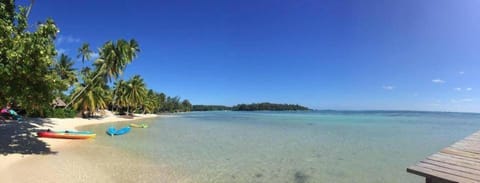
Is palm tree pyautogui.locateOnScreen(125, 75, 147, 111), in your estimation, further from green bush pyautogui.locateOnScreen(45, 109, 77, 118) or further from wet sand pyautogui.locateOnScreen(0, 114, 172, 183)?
wet sand pyautogui.locateOnScreen(0, 114, 172, 183)

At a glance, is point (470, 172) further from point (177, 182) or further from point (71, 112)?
point (71, 112)

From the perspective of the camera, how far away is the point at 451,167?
4.59 meters

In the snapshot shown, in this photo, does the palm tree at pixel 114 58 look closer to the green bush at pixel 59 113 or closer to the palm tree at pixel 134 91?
the green bush at pixel 59 113

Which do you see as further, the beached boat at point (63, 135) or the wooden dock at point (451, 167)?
the beached boat at point (63, 135)

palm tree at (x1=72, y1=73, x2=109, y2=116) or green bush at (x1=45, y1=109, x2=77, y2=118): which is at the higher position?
palm tree at (x1=72, y1=73, x2=109, y2=116)

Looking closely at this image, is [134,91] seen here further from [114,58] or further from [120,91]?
[114,58]

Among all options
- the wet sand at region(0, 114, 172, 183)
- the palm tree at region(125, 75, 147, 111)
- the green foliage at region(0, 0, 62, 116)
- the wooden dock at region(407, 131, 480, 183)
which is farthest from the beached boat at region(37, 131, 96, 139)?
the palm tree at region(125, 75, 147, 111)

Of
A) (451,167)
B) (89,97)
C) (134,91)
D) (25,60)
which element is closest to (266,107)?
(134,91)

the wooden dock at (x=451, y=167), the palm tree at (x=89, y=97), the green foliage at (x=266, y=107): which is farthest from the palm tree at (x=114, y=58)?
the green foliage at (x=266, y=107)

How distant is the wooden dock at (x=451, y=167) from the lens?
4105 millimetres

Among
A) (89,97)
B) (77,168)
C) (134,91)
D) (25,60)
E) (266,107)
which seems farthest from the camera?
(266,107)

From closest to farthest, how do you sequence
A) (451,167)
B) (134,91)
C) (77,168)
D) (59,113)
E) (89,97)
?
1. (451,167)
2. (77,168)
3. (59,113)
4. (89,97)
5. (134,91)

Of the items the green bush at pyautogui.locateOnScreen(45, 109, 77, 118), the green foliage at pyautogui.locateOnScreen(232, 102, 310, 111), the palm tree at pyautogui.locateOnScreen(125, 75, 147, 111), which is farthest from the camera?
the green foliage at pyautogui.locateOnScreen(232, 102, 310, 111)

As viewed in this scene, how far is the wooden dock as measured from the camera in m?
4.11
